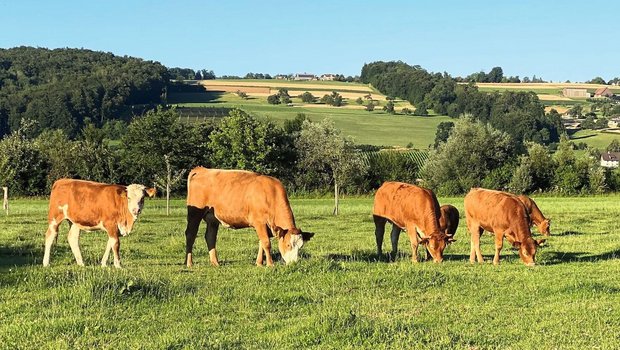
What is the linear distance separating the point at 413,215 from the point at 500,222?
223 cm

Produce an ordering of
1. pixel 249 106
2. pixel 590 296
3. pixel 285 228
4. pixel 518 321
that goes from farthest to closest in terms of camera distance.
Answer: pixel 249 106 → pixel 285 228 → pixel 590 296 → pixel 518 321

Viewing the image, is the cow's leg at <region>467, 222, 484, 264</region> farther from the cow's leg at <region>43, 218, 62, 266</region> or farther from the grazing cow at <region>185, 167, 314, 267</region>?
the cow's leg at <region>43, 218, 62, 266</region>

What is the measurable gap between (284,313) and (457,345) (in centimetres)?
267

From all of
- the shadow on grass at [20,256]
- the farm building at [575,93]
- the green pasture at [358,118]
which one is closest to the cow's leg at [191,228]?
the shadow on grass at [20,256]

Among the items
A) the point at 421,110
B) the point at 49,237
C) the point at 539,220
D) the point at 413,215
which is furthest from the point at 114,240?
the point at 421,110

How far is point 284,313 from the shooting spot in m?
8.77

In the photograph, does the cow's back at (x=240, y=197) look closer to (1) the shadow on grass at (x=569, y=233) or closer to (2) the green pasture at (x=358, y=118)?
(1) the shadow on grass at (x=569, y=233)

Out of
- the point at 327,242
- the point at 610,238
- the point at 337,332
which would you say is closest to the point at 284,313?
the point at 337,332

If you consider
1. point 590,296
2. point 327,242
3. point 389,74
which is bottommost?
point 327,242

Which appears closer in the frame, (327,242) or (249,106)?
(327,242)

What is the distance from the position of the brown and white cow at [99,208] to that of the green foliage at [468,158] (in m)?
56.0

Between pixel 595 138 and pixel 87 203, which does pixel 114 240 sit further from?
pixel 595 138

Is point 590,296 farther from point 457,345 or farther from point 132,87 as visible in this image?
point 132,87

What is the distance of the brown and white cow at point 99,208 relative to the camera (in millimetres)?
13430
